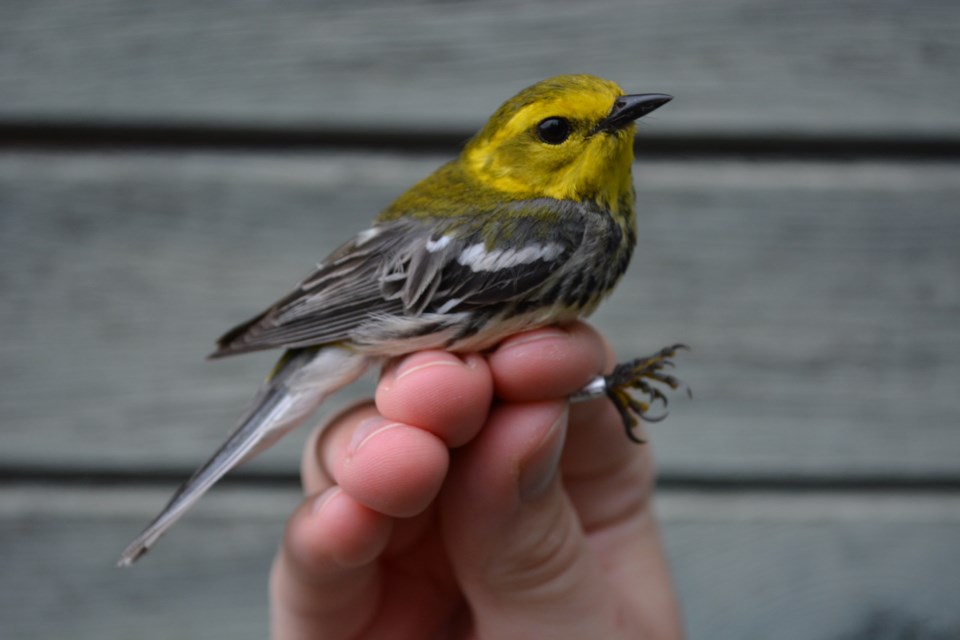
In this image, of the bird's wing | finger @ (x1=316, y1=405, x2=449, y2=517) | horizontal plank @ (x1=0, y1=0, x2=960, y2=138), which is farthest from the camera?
horizontal plank @ (x1=0, y1=0, x2=960, y2=138)

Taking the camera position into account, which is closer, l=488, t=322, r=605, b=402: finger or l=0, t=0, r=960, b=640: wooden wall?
l=488, t=322, r=605, b=402: finger

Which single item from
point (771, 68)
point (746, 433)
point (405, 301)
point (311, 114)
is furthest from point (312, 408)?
point (771, 68)

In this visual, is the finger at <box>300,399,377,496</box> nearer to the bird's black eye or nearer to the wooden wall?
the wooden wall

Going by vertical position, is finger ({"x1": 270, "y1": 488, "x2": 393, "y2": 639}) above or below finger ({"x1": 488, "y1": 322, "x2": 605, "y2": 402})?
below

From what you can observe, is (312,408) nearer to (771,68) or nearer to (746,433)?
(746,433)

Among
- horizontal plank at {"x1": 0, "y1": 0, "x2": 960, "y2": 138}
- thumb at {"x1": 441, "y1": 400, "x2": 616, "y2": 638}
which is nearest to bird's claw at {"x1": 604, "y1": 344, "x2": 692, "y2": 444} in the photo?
thumb at {"x1": 441, "y1": 400, "x2": 616, "y2": 638}

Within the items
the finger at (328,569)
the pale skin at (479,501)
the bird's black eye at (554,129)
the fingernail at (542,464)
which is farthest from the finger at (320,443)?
the bird's black eye at (554,129)

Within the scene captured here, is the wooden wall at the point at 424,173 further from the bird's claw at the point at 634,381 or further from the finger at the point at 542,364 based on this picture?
the finger at the point at 542,364
